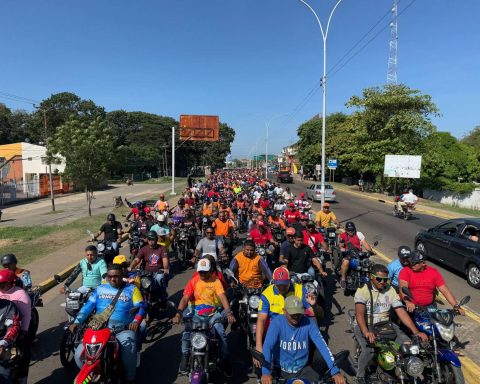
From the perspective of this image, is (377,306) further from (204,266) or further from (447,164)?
(447,164)

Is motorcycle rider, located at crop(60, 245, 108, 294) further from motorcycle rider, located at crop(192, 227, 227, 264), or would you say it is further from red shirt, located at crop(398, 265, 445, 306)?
red shirt, located at crop(398, 265, 445, 306)

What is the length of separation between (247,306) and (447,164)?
40603 millimetres

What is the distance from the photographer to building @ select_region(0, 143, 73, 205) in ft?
112

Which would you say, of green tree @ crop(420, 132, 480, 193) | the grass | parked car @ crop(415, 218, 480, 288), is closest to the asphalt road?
parked car @ crop(415, 218, 480, 288)

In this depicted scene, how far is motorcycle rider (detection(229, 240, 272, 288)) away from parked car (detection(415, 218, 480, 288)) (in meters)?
5.62

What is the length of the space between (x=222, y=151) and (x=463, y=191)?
93.2m

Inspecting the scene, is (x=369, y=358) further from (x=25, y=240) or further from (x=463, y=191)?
(x=463, y=191)

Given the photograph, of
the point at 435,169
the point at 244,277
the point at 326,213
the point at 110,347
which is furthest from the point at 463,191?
the point at 110,347

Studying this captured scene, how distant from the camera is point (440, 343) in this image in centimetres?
453

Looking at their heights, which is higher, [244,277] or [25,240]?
[244,277]

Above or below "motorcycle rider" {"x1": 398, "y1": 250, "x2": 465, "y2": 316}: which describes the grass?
below

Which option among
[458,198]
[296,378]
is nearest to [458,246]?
[296,378]

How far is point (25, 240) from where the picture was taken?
49.9 ft

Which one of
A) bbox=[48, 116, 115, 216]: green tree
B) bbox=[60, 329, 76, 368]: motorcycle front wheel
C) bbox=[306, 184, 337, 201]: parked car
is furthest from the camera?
bbox=[306, 184, 337, 201]: parked car
